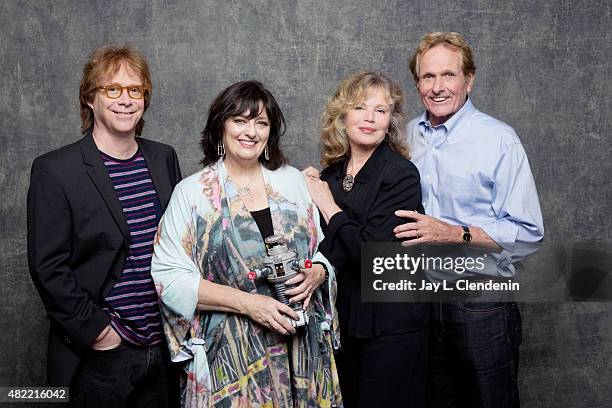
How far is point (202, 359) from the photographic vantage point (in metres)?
2.56

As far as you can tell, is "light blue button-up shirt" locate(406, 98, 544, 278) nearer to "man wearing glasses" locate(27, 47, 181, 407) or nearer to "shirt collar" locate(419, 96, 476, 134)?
"shirt collar" locate(419, 96, 476, 134)

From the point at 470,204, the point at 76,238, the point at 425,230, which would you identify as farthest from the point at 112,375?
the point at 470,204

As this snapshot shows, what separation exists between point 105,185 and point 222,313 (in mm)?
647

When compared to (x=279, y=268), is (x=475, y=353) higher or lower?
lower

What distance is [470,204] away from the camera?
2957 millimetres

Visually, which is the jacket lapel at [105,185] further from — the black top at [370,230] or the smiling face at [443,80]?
the smiling face at [443,80]

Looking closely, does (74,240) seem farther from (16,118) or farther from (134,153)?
(16,118)

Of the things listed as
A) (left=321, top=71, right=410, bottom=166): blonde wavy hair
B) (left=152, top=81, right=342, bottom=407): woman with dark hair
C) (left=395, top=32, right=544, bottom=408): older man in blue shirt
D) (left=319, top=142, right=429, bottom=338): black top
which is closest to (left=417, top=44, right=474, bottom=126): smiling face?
(left=395, top=32, right=544, bottom=408): older man in blue shirt

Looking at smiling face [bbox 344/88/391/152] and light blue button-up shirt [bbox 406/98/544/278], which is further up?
smiling face [bbox 344/88/391/152]

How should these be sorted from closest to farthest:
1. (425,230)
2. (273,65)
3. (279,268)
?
(279,268) → (425,230) → (273,65)

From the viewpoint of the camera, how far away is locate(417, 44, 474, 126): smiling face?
3.00 metres

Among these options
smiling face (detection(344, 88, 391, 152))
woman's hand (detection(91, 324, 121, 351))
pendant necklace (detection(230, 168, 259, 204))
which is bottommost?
woman's hand (detection(91, 324, 121, 351))

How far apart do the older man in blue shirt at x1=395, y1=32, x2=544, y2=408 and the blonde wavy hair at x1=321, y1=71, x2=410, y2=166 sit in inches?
5.8

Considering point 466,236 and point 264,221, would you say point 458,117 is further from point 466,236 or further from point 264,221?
point 264,221
